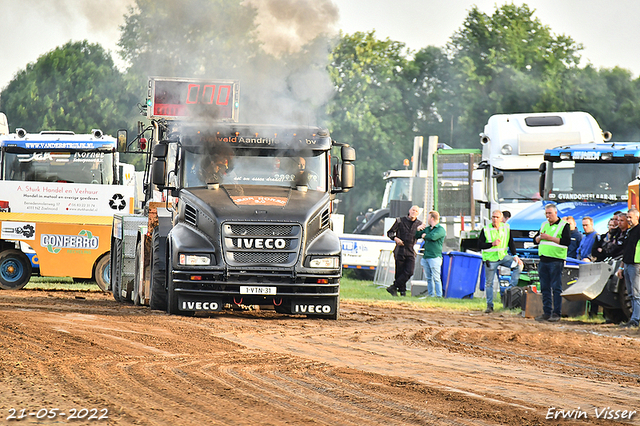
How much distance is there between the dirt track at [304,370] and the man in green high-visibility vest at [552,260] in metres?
1.54

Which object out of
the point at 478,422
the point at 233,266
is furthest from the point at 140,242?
the point at 478,422

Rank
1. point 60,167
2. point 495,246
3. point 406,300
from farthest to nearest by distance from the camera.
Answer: point 60,167
point 406,300
point 495,246

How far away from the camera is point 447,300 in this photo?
19203 millimetres

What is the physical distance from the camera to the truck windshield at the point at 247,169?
43.4 feet

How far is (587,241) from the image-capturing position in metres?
16.5

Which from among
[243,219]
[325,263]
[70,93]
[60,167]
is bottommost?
[325,263]

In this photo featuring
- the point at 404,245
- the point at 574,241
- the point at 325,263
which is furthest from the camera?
the point at 404,245

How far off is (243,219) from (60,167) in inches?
359

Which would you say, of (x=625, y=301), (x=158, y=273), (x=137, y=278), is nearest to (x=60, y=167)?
(x=137, y=278)

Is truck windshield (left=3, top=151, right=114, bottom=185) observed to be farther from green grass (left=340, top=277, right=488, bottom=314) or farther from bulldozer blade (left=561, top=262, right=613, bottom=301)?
bulldozer blade (left=561, top=262, right=613, bottom=301)

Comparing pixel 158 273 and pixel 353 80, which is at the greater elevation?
pixel 353 80

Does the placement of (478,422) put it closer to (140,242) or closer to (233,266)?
(233,266)

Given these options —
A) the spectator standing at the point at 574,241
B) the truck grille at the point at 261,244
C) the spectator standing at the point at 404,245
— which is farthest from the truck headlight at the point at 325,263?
the spectator standing at the point at 404,245

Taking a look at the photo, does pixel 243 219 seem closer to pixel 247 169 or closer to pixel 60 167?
pixel 247 169
